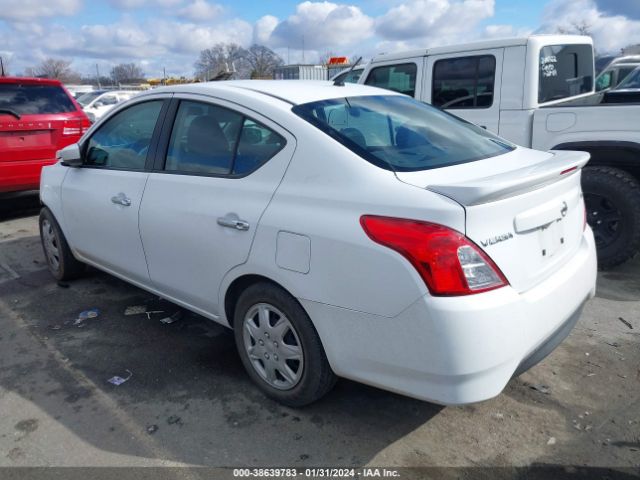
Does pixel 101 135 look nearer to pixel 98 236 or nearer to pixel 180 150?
pixel 98 236

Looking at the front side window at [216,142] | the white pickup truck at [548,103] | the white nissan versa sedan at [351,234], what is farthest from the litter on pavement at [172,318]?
the white pickup truck at [548,103]

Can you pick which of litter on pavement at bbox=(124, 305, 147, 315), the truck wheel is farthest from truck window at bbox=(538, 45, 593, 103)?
litter on pavement at bbox=(124, 305, 147, 315)

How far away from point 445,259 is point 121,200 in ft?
7.65

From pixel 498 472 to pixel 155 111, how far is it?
2.86m

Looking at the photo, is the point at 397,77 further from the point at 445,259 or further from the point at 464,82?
the point at 445,259

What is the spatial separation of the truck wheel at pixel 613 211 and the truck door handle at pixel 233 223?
10.9 feet

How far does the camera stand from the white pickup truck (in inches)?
178

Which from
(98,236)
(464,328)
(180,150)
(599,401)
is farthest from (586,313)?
(98,236)

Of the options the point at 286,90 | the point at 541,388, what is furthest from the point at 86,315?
the point at 541,388

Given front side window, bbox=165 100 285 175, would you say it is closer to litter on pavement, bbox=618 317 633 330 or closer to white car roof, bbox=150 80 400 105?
white car roof, bbox=150 80 400 105

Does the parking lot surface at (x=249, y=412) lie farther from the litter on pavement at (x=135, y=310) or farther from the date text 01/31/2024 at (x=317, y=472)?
the litter on pavement at (x=135, y=310)

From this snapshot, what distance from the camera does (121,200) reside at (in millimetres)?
3539

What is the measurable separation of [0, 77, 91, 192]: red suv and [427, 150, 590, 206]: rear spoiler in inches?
238

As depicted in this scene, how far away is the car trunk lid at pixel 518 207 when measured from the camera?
2.14 metres
